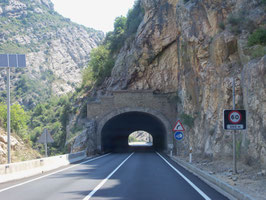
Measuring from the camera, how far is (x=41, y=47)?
12788 cm

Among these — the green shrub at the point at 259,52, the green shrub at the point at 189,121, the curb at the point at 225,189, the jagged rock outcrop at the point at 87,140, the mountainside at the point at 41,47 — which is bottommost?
the jagged rock outcrop at the point at 87,140

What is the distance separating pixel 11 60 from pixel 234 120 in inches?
446

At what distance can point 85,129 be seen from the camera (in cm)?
3494

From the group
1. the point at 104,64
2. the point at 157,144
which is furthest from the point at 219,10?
the point at 157,144

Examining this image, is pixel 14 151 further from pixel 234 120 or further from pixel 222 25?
pixel 234 120

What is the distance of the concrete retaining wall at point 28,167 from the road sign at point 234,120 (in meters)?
8.54

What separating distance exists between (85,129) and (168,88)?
11.1 meters

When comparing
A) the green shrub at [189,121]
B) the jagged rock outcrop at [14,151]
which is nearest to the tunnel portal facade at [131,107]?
the green shrub at [189,121]

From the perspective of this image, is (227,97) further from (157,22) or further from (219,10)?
(157,22)

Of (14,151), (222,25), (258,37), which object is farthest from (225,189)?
(14,151)

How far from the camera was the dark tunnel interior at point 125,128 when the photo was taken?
40306mm

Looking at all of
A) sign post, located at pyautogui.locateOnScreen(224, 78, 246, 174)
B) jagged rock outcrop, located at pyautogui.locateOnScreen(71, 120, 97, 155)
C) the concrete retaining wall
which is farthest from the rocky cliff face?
the concrete retaining wall

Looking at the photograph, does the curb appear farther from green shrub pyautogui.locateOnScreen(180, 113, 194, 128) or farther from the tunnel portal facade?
the tunnel portal facade

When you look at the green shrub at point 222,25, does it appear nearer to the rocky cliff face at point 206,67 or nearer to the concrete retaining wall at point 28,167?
the rocky cliff face at point 206,67
